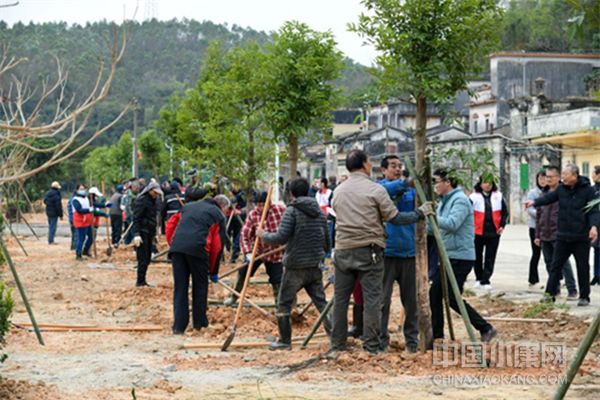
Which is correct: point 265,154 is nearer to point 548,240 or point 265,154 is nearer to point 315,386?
point 548,240

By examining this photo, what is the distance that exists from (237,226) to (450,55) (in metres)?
12.0

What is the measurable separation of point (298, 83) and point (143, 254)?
398cm

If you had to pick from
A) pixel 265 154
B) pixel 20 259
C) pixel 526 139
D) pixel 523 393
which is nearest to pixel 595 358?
pixel 523 393

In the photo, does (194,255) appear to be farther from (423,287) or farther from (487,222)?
(487,222)

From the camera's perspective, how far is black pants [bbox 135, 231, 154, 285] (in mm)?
16125

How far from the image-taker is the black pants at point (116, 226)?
85.0ft

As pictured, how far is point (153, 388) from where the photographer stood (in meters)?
8.00

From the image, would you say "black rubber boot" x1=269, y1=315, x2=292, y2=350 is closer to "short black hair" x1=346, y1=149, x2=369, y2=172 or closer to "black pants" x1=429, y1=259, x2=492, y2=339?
"black pants" x1=429, y1=259, x2=492, y2=339

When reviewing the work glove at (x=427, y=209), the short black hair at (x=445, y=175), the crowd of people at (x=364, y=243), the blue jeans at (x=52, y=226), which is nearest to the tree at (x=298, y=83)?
the crowd of people at (x=364, y=243)

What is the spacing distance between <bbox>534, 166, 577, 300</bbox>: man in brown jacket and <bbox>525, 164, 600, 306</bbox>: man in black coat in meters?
0.75

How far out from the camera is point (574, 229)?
12.5 meters

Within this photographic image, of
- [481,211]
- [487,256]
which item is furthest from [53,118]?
[487,256]

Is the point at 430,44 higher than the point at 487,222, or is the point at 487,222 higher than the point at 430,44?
the point at 430,44

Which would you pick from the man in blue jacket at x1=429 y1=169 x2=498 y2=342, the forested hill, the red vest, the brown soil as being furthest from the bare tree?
the forested hill
